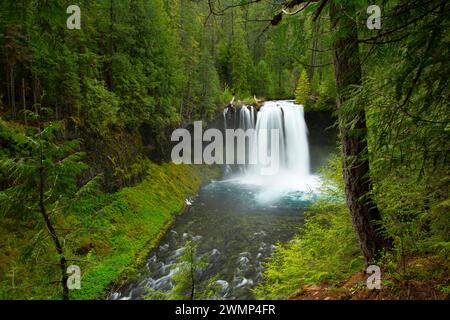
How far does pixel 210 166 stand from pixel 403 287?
2300 cm

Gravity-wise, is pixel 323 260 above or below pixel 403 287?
below

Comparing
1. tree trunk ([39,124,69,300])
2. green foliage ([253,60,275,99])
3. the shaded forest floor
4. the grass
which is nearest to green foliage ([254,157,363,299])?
the shaded forest floor

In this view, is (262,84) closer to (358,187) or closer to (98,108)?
(98,108)

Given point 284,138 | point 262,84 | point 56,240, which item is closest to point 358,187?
point 56,240

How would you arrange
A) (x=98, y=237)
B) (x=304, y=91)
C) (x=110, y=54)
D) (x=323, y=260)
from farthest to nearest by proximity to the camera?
(x=304, y=91) → (x=110, y=54) → (x=98, y=237) → (x=323, y=260)

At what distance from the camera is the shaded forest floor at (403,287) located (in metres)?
3.34

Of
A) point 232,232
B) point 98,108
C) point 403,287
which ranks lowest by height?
point 232,232

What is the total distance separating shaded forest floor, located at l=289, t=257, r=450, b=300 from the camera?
334 centimetres

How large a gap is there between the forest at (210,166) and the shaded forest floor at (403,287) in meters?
0.02

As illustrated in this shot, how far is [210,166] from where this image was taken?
26203mm

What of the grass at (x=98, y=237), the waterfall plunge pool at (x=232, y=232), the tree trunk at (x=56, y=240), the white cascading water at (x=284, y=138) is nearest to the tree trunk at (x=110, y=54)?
the grass at (x=98, y=237)

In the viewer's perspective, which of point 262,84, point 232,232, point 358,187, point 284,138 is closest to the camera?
point 358,187

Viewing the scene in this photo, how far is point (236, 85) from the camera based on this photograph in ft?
119

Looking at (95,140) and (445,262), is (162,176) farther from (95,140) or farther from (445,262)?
(445,262)
